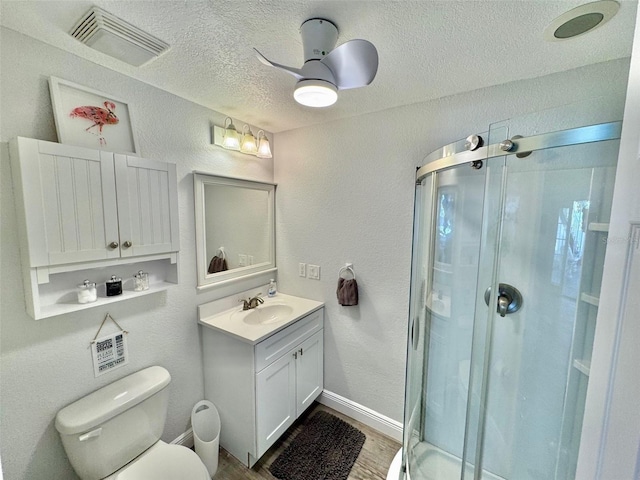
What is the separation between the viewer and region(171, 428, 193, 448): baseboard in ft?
5.52

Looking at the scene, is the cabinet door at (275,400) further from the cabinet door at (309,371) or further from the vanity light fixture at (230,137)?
the vanity light fixture at (230,137)

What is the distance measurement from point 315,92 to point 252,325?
1403mm

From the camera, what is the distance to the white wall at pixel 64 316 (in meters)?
1.06

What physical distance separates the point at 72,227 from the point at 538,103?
2301mm

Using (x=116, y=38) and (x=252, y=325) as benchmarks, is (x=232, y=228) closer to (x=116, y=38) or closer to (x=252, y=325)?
(x=252, y=325)

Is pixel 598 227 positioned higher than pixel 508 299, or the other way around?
pixel 598 227

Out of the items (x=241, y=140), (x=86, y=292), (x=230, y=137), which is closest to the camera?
(x=86, y=292)

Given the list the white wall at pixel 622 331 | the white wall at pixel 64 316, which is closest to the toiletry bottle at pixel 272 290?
the white wall at pixel 64 316

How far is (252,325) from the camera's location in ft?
5.55

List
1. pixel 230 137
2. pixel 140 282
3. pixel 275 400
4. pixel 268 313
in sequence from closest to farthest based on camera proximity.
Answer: pixel 140 282 < pixel 275 400 < pixel 230 137 < pixel 268 313

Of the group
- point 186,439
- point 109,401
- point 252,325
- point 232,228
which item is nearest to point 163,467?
point 109,401

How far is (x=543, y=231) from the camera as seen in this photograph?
1.19 meters

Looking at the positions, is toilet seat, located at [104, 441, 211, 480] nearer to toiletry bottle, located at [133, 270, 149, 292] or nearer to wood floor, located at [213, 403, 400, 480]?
wood floor, located at [213, 403, 400, 480]

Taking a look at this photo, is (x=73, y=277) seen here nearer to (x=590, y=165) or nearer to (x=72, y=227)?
(x=72, y=227)
